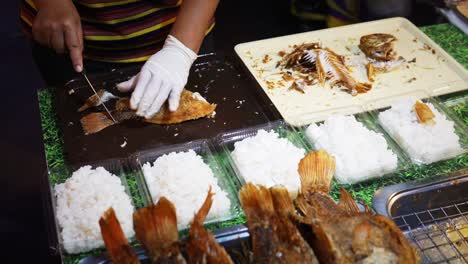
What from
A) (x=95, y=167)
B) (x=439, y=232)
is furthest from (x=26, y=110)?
(x=439, y=232)

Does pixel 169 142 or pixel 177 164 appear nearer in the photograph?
pixel 177 164

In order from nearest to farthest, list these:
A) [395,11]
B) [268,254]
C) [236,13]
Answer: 1. [268,254]
2. [395,11]
3. [236,13]

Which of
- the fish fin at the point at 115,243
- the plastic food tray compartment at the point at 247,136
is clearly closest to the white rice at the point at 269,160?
the plastic food tray compartment at the point at 247,136

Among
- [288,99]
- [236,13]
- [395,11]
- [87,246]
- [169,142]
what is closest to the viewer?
[87,246]

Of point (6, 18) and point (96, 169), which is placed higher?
point (6, 18)

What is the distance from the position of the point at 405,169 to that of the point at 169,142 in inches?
53.8

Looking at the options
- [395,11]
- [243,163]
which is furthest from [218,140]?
[395,11]

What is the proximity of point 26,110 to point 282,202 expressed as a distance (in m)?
4.15

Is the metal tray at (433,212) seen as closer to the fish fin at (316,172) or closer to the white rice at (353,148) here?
the white rice at (353,148)

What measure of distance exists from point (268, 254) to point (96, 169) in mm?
1079

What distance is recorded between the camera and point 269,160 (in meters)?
2.61

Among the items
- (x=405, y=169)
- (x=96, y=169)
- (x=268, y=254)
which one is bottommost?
(x=405, y=169)

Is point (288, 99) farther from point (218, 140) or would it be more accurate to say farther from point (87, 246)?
point (87, 246)

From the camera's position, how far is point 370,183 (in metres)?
2.62
